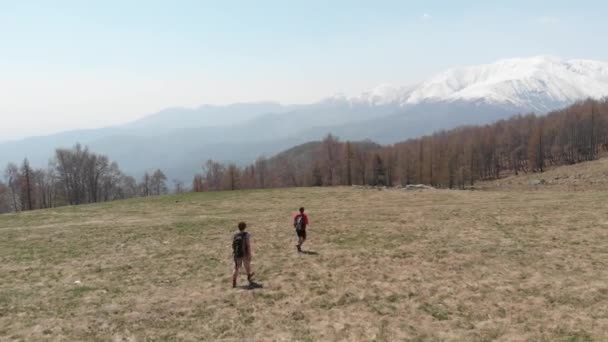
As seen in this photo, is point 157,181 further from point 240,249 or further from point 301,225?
point 240,249

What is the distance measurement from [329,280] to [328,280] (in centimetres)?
4

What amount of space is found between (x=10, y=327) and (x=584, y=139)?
143593mm

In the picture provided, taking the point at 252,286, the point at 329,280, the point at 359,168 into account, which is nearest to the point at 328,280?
the point at 329,280

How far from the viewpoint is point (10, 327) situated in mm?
12430

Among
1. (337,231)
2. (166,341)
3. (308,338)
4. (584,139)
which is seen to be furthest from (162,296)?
(584,139)

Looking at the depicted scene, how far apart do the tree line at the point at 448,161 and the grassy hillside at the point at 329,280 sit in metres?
72.0

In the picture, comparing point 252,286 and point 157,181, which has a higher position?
point 157,181

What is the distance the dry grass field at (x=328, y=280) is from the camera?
12.0 m

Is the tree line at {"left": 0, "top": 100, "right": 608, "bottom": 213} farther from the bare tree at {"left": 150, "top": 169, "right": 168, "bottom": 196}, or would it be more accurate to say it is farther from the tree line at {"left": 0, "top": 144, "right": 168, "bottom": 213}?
the bare tree at {"left": 150, "top": 169, "right": 168, "bottom": 196}

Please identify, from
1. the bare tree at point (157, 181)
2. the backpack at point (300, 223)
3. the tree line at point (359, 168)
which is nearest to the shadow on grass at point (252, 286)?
the backpack at point (300, 223)

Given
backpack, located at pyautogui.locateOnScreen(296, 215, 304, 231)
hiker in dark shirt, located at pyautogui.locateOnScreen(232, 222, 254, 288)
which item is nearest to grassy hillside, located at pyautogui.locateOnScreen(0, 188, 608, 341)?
hiker in dark shirt, located at pyautogui.locateOnScreen(232, 222, 254, 288)

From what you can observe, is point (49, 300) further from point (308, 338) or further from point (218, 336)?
point (308, 338)

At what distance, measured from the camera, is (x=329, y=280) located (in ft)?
53.0

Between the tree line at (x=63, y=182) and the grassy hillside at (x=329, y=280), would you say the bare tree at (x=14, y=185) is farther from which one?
the grassy hillside at (x=329, y=280)
